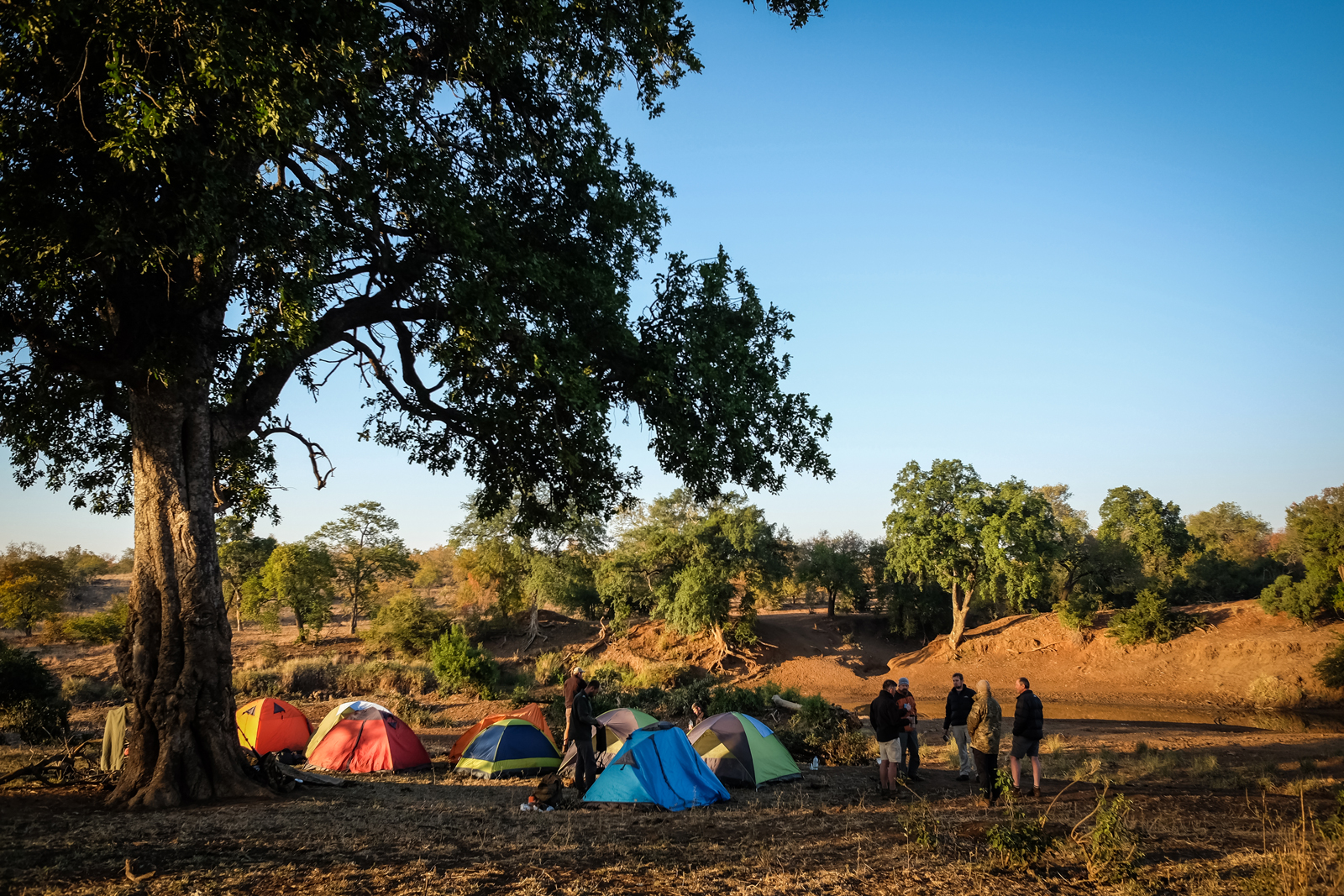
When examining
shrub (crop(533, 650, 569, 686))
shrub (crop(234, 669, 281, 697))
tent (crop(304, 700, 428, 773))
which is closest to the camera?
tent (crop(304, 700, 428, 773))

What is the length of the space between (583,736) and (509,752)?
13.3 ft

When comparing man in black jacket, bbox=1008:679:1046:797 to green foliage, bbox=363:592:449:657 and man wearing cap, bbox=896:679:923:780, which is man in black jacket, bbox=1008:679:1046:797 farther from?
green foliage, bbox=363:592:449:657

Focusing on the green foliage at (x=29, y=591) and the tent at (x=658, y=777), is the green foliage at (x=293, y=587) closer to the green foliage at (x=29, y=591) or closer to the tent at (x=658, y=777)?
the green foliage at (x=29, y=591)

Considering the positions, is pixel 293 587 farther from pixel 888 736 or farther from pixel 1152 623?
pixel 1152 623

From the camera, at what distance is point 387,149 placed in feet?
29.1

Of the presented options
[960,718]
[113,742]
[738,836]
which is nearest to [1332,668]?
[960,718]

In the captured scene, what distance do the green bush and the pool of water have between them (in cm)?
2933

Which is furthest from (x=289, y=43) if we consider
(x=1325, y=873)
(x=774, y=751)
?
(x=774, y=751)

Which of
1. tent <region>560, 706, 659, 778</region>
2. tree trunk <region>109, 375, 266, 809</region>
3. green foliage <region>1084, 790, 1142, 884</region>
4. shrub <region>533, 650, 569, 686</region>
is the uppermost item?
tree trunk <region>109, 375, 266, 809</region>

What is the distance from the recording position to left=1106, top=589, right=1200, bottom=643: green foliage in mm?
33844

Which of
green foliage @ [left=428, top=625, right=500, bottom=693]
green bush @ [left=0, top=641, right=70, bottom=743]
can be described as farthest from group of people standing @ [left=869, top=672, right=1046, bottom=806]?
green foliage @ [left=428, top=625, right=500, bottom=693]

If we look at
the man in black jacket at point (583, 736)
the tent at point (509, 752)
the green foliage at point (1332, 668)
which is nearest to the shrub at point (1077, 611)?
the green foliage at point (1332, 668)

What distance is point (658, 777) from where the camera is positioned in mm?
10797

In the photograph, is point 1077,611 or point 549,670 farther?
point 1077,611
